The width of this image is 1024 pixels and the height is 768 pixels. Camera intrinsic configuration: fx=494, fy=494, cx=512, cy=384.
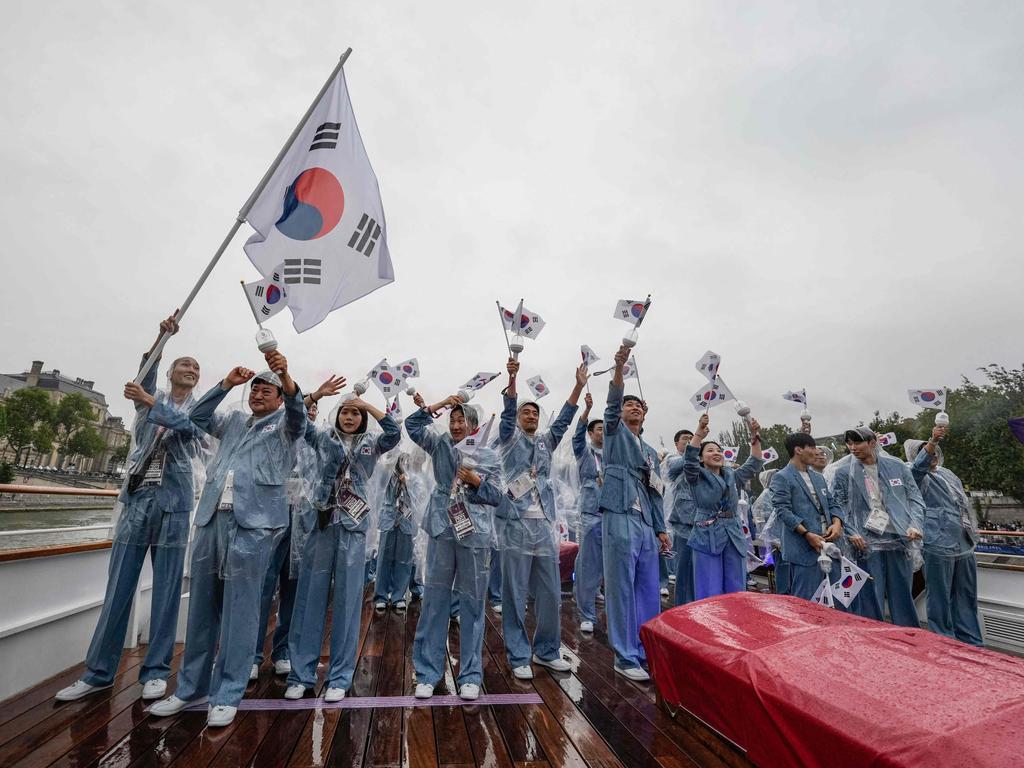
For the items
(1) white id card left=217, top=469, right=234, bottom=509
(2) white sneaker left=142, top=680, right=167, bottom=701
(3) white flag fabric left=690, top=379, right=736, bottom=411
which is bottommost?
(2) white sneaker left=142, top=680, right=167, bottom=701

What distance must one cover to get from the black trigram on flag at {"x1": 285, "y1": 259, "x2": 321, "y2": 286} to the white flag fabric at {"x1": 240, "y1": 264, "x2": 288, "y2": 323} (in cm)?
4

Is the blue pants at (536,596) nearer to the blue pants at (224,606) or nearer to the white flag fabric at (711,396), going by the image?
the blue pants at (224,606)

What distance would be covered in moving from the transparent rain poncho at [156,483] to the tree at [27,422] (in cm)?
5840

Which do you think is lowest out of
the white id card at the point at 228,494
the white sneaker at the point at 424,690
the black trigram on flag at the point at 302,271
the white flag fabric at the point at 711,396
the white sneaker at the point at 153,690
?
the white sneaker at the point at 424,690

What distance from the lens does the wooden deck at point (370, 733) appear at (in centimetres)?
244

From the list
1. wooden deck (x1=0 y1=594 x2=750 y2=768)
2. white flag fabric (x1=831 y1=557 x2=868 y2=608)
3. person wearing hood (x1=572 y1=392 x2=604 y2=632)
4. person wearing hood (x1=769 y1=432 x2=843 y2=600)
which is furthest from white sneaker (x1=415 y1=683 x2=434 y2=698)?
person wearing hood (x1=769 y1=432 x2=843 y2=600)

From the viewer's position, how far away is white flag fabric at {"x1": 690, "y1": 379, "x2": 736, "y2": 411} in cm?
576

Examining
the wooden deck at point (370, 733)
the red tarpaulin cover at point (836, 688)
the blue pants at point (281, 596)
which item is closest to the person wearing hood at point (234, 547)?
the wooden deck at point (370, 733)

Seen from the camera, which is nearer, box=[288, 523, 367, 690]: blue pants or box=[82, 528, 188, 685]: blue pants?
box=[82, 528, 188, 685]: blue pants

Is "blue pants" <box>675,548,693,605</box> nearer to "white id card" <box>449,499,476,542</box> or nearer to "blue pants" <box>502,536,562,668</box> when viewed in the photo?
"blue pants" <box>502,536,562,668</box>

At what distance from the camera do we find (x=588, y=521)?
6.32m

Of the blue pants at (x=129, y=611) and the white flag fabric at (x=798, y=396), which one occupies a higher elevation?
the white flag fabric at (x=798, y=396)

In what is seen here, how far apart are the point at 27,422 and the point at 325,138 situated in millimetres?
59574

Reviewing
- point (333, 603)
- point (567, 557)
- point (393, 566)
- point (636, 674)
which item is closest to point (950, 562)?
point (636, 674)
